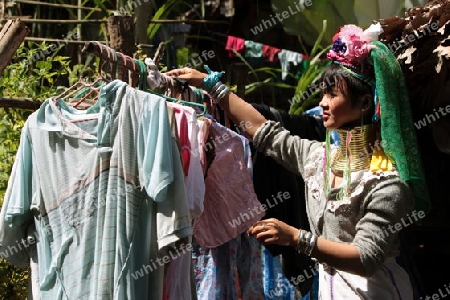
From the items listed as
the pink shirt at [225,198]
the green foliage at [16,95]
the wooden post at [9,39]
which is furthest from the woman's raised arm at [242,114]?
the green foliage at [16,95]

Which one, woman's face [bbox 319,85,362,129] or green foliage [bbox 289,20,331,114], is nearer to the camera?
woman's face [bbox 319,85,362,129]

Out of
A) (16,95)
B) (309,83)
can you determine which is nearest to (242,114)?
(16,95)

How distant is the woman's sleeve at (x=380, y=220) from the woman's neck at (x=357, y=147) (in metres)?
0.16

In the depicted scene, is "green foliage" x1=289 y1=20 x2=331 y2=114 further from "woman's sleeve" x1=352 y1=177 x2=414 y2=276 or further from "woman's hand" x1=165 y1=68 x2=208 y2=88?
"woman's sleeve" x1=352 y1=177 x2=414 y2=276

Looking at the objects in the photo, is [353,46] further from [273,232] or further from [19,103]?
[19,103]

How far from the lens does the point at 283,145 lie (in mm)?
3510

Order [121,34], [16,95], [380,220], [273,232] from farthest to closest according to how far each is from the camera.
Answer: [16,95]
[121,34]
[380,220]
[273,232]

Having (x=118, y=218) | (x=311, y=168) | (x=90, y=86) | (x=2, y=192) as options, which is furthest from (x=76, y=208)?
(x=2, y=192)

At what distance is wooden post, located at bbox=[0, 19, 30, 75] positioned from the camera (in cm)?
347

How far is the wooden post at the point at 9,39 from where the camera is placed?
347cm

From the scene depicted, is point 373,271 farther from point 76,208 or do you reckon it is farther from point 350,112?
point 76,208


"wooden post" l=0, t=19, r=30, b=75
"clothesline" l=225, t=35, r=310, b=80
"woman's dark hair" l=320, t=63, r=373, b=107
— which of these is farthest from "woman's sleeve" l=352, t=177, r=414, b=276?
"clothesline" l=225, t=35, r=310, b=80

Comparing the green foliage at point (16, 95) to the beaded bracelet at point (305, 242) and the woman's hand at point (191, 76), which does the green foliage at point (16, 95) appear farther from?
the beaded bracelet at point (305, 242)

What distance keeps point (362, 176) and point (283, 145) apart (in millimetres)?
436
